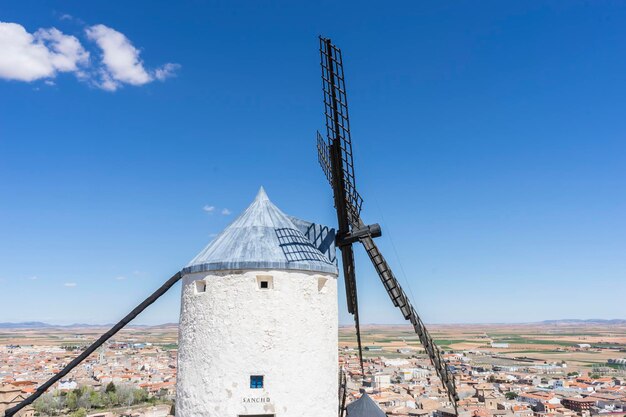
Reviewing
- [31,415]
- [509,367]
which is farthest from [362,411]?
[509,367]

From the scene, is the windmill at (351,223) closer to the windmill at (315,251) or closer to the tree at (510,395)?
the windmill at (315,251)

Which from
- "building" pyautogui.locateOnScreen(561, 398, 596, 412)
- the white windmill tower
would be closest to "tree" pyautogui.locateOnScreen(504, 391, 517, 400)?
"building" pyautogui.locateOnScreen(561, 398, 596, 412)

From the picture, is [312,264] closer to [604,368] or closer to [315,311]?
[315,311]

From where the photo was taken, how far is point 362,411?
1316cm

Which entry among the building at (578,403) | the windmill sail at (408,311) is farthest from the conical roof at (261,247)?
the building at (578,403)

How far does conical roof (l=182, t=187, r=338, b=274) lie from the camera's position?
28.2ft

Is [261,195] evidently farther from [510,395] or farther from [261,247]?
[510,395]

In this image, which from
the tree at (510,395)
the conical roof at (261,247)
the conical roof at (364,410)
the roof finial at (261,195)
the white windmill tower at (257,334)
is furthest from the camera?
the tree at (510,395)

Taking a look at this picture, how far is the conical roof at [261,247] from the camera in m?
8.59

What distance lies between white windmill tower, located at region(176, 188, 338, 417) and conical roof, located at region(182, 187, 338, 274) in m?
0.02

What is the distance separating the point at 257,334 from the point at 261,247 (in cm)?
149

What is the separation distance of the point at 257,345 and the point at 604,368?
9753cm

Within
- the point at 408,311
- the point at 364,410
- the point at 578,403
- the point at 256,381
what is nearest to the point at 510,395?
the point at 578,403

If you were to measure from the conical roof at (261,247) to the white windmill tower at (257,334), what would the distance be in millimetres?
19
